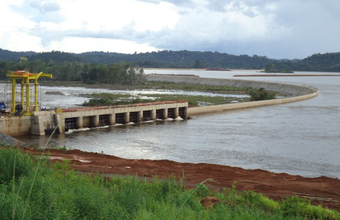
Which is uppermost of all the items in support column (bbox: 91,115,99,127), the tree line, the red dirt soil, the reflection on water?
the tree line

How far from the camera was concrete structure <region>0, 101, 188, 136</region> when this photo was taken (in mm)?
35219

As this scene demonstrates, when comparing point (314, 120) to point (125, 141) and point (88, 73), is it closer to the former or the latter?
point (125, 141)

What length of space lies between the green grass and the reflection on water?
1245cm

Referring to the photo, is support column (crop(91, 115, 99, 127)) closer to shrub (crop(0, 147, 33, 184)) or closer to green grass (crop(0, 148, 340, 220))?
green grass (crop(0, 148, 340, 220))

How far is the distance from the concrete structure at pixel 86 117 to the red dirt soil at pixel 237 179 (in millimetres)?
9919

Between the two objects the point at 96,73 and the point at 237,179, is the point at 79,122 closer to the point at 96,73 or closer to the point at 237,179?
the point at 237,179

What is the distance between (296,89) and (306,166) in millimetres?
80142

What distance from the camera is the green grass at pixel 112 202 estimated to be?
27.8ft

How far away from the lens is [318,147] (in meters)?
32.8

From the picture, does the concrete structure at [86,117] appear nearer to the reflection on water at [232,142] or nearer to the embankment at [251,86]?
the reflection on water at [232,142]

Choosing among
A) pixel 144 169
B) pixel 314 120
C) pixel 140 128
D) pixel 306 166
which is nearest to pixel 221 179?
pixel 144 169

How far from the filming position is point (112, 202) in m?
10.1

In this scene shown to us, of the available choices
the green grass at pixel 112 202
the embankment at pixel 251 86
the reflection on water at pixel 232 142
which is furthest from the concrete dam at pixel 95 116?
the green grass at pixel 112 202

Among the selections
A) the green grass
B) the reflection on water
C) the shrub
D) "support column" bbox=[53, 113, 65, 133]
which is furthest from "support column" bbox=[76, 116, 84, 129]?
the shrub
